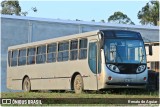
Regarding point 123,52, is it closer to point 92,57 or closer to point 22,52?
point 92,57

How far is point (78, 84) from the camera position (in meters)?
19.1

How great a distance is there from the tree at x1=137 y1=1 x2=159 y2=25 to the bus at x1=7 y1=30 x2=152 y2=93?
183 feet

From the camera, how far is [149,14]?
255 ft

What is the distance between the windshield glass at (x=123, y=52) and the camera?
17797mm

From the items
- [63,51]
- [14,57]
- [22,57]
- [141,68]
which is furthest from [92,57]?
[14,57]

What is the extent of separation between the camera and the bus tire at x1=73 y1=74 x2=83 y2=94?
62.1 ft

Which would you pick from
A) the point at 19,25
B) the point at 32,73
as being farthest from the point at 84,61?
the point at 19,25

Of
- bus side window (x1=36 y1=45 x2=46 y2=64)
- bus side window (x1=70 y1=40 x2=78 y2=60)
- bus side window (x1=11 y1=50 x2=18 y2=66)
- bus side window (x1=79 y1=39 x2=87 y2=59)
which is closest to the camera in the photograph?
bus side window (x1=79 y1=39 x2=87 y2=59)

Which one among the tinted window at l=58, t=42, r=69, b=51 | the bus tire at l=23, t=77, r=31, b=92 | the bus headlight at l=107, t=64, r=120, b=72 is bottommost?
the bus tire at l=23, t=77, r=31, b=92

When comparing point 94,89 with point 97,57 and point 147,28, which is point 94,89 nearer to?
point 97,57

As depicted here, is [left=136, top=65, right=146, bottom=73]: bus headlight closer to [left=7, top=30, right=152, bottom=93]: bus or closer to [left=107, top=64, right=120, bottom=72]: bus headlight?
[left=7, top=30, right=152, bottom=93]: bus

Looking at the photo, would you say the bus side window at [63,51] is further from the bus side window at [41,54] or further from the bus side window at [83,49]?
the bus side window at [41,54]

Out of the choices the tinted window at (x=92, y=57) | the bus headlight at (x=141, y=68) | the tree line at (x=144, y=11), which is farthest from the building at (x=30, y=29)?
the tree line at (x=144, y=11)

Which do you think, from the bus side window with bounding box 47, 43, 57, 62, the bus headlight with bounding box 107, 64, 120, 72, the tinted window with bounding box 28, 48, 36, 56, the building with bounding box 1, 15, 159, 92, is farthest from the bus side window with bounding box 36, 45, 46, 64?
the building with bounding box 1, 15, 159, 92
